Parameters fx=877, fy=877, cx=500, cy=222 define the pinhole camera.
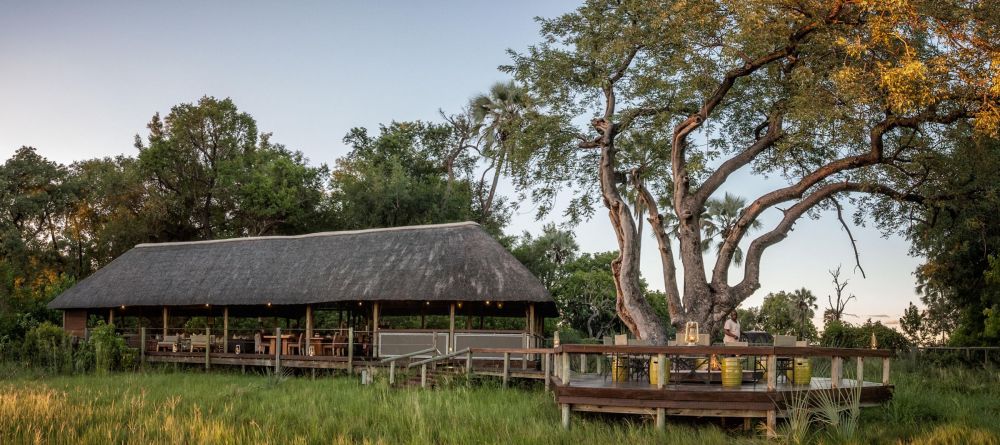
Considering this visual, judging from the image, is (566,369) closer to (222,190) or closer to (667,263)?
(667,263)

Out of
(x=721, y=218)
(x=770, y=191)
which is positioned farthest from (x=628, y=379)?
(x=721, y=218)

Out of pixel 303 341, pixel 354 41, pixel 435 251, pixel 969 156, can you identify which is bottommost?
pixel 303 341

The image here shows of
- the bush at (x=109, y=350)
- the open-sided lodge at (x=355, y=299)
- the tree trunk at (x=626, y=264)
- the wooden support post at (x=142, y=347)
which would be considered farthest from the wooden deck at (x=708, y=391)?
the wooden support post at (x=142, y=347)

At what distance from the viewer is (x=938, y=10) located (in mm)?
15492

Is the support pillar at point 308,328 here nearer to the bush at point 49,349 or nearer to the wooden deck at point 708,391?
the bush at point 49,349

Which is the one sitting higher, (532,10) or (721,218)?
(532,10)

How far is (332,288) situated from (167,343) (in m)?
5.96

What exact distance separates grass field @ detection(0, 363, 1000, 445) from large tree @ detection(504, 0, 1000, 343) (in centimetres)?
452

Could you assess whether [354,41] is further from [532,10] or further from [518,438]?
[518,438]

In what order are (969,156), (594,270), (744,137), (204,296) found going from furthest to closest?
(594,270) → (204,296) → (744,137) → (969,156)

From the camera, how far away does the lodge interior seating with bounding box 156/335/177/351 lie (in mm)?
25859

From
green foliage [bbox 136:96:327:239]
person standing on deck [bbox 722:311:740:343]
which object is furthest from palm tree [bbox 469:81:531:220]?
person standing on deck [bbox 722:311:740:343]

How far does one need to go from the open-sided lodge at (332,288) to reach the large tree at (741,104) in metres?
2.78

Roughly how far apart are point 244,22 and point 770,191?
1443 cm
